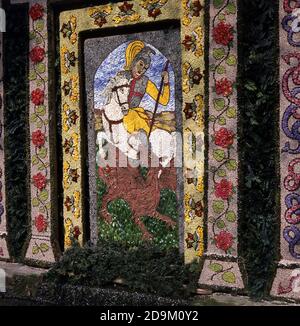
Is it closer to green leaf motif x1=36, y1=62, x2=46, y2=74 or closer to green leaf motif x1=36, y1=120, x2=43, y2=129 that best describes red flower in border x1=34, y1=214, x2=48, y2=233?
green leaf motif x1=36, y1=120, x2=43, y2=129

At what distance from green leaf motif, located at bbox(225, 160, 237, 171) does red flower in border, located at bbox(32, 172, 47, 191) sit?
2.16 metres

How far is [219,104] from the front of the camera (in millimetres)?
4512

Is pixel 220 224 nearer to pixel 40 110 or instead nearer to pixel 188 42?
pixel 188 42

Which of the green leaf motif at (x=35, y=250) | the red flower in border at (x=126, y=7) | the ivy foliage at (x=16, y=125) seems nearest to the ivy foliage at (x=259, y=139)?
the red flower in border at (x=126, y=7)

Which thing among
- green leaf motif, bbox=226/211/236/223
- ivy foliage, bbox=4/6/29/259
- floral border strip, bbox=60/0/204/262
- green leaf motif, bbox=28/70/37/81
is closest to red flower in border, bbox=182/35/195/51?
floral border strip, bbox=60/0/204/262

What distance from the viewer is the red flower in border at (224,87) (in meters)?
4.45

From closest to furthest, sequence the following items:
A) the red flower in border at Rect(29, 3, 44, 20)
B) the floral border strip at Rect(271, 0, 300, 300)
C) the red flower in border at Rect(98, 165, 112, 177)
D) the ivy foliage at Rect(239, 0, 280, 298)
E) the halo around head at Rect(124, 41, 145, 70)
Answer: the floral border strip at Rect(271, 0, 300, 300) → the ivy foliage at Rect(239, 0, 280, 298) → the halo around head at Rect(124, 41, 145, 70) → the red flower in border at Rect(98, 165, 112, 177) → the red flower in border at Rect(29, 3, 44, 20)

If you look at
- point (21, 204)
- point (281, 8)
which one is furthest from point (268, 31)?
point (21, 204)

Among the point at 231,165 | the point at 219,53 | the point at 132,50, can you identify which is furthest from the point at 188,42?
the point at 231,165

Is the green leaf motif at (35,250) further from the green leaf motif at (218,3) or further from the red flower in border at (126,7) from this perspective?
the green leaf motif at (218,3)

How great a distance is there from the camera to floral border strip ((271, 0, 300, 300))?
163 inches

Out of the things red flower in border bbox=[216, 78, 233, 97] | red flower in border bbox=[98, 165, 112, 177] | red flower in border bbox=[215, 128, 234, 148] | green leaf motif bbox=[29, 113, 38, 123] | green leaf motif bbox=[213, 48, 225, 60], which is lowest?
red flower in border bbox=[98, 165, 112, 177]

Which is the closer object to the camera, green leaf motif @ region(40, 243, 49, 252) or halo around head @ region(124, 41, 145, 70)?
halo around head @ region(124, 41, 145, 70)

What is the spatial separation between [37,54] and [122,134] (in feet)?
4.56
